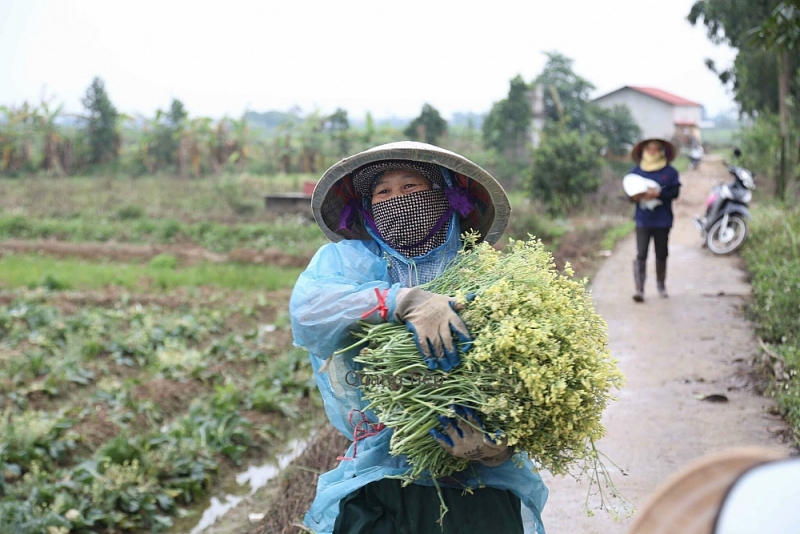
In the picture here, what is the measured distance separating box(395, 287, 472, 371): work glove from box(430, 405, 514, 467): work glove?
13 cm

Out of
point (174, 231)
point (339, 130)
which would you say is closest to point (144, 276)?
point (174, 231)

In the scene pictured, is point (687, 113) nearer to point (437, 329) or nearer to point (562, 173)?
point (562, 173)

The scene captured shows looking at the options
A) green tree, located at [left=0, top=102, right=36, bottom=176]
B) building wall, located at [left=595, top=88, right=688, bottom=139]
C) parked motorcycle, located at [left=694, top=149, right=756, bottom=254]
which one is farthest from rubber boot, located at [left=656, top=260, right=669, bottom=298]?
building wall, located at [left=595, top=88, right=688, bottom=139]

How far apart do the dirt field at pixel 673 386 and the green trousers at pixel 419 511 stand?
1484 millimetres

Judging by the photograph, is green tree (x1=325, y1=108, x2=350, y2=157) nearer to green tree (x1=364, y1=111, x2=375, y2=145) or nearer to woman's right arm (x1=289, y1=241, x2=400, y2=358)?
green tree (x1=364, y1=111, x2=375, y2=145)

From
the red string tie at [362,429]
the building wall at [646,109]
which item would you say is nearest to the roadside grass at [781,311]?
the red string tie at [362,429]

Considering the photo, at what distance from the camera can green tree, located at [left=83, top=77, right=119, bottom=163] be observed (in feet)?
101

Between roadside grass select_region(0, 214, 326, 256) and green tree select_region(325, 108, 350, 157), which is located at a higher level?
green tree select_region(325, 108, 350, 157)

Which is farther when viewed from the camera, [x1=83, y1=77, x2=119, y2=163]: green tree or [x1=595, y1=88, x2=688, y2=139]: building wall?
[x1=595, y1=88, x2=688, y2=139]: building wall

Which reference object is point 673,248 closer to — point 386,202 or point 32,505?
point 32,505

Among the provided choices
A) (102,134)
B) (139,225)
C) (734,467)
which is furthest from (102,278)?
(102,134)

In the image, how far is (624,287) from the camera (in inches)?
367

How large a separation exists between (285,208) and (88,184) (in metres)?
8.85

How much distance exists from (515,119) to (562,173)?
29.1 feet
